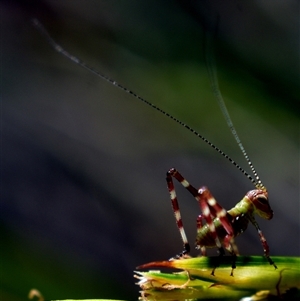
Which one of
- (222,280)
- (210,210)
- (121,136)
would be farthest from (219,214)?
(121,136)

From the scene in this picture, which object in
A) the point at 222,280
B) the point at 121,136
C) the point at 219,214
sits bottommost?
the point at 222,280

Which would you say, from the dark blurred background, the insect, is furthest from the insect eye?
the dark blurred background

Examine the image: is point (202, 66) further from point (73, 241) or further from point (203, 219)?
point (73, 241)

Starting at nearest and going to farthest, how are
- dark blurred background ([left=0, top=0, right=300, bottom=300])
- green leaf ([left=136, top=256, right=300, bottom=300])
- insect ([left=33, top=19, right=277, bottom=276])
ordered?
green leaf ([left=136, top=256, right=300, bottom=300]) < insect ([left=33, top=19, right=277, bottom=276]) < dark blurred background ([left=0, top=0, right=300, bottom=300])

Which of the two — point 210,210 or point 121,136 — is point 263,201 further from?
point 121,136

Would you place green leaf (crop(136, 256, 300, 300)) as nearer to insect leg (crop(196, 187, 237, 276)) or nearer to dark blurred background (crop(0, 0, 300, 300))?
insect leg (crop(196, 187, 237, 276))

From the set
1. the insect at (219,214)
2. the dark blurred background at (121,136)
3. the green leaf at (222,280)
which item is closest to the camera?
the green leaf at (222,280)

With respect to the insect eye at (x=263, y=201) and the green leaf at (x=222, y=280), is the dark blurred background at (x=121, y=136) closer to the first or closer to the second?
the insect eye at (x=263, y=201)

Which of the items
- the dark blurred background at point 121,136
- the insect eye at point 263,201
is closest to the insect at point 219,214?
the insect eye at point 263,201
